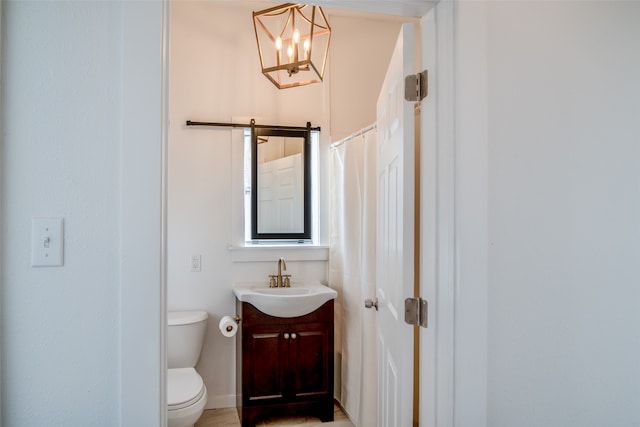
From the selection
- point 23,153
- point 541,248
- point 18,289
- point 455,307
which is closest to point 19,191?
point 23,153

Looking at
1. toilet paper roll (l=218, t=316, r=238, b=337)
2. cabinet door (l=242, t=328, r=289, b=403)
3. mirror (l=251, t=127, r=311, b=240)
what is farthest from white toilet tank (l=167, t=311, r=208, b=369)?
mirror (l=251, t=127, r=311, b=240)

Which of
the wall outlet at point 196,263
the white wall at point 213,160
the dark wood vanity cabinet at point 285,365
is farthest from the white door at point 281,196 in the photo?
the dark wood vanity cabinet at point 285,365

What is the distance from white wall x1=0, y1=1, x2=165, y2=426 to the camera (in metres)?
0.88

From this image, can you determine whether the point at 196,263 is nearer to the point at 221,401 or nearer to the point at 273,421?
the point at 221,401

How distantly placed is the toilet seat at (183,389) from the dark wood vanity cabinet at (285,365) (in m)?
0.34

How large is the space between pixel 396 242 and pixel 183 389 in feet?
4.58

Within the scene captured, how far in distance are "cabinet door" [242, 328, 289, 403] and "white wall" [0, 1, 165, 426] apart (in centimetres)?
150

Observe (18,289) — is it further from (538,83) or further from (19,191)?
(538,83)

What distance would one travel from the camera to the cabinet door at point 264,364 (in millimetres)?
2389

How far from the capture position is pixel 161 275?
3.07 feet

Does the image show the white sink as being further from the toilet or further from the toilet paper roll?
the toilet

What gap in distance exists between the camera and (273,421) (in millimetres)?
2494

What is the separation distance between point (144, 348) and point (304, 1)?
98 centimetres

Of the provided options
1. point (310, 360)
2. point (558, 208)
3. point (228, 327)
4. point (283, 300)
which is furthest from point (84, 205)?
point (310, 360)
